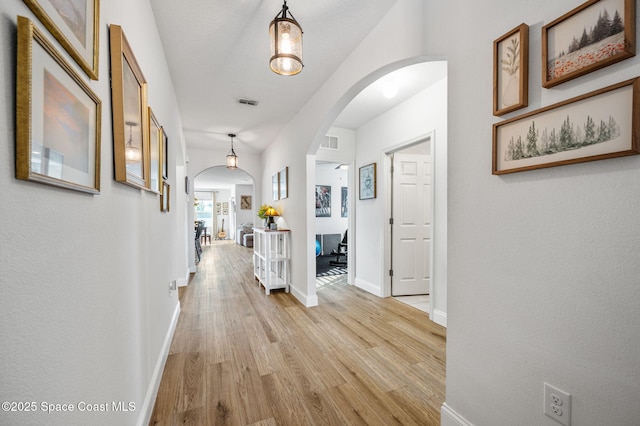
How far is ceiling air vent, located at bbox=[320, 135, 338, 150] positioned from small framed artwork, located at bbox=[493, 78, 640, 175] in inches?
122

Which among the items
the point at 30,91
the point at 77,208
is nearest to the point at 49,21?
the point at 30,91

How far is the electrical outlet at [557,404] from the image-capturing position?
0.96 meters

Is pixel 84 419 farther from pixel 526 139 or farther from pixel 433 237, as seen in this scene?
pixel 433 237

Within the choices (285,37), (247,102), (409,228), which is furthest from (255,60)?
(409,228)

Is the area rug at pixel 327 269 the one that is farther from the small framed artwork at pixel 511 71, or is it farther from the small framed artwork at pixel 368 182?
the small framed artwork at pixel 511 71

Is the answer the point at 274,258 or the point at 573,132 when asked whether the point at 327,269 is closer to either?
the point at 274,258

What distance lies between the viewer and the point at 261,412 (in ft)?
5.13

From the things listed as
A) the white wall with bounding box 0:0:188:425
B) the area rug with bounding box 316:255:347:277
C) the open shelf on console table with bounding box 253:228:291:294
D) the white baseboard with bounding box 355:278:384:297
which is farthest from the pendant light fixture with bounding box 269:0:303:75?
the area rug with bounding box 316:255:347:277

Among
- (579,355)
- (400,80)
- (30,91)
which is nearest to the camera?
(30,91)

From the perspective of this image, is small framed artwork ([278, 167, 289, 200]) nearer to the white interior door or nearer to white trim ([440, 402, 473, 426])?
the white interior door

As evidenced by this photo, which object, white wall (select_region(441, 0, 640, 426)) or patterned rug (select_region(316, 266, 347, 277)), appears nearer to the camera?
white wall (select_region(441, 0, 640, 426))

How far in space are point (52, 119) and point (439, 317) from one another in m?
3.24

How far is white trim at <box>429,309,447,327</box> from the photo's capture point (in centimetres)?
279

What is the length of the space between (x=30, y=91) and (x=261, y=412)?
1.80 meters
